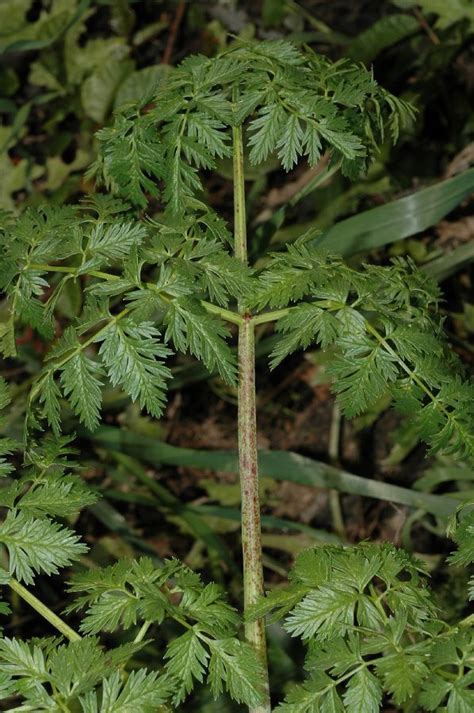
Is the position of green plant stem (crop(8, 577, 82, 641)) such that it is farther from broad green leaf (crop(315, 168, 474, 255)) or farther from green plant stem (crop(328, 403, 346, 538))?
green plant stem (crop(328, 403, 346, 538))

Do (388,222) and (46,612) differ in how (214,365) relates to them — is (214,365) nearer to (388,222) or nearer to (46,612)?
(46,612)

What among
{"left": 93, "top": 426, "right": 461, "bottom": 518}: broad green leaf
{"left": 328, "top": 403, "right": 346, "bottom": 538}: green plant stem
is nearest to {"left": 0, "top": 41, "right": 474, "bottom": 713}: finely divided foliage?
{"left": 93, "top": 426, "right": 461, "bottom": 518}: broad green leaf

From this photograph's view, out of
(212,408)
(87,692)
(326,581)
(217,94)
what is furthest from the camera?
(212,408)

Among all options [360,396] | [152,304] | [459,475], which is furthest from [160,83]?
[459,475]

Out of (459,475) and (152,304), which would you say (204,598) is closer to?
(152,304)

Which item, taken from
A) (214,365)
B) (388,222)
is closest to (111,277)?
(214,365)

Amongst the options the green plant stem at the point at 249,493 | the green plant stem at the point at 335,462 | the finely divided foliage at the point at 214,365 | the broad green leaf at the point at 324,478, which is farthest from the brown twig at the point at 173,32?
the green plant stem at the point at 249,493

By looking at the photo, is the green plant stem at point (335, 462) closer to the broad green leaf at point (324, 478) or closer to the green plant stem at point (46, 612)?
the broad green leaf at point (324, 478)
